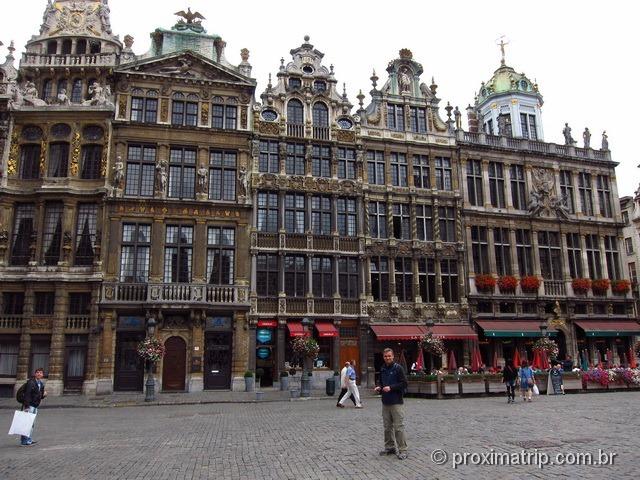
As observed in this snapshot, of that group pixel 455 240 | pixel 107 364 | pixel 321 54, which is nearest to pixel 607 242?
pixel 455 240

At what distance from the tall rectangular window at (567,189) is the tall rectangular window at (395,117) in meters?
13.7

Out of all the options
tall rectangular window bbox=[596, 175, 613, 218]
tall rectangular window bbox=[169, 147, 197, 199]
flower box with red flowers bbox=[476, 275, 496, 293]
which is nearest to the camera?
tall rectangular window bbox=[169, 147, 197, 199]

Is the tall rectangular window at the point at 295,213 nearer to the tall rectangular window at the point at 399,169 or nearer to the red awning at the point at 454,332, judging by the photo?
the tall rectangular window at the point at 399,169

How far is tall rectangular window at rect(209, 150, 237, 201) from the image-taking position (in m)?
34.5

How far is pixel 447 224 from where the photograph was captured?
38.3 meters

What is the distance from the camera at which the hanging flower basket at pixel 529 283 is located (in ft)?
127

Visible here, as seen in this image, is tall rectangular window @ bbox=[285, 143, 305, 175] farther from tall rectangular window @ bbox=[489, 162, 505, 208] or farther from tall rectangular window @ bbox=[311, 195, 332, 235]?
tall rectangular window @ bbox=[489, 162, 505, 208]

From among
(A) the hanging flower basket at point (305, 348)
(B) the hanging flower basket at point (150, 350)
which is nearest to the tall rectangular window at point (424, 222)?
(A) the hanging flower basket at point (305, 348)

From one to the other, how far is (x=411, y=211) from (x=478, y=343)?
984cm

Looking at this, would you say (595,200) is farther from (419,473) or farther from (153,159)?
(419,473)

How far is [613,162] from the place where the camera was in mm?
43906

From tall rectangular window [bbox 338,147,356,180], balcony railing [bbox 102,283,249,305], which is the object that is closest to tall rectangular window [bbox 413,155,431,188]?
tall rectangular window [bbox 338,147,356,180]

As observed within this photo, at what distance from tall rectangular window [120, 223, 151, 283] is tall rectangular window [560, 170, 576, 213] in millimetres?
30397

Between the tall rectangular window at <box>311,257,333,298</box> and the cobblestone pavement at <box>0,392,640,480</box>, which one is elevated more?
the tall rectangular window at <box>311,257,333,298</box>
